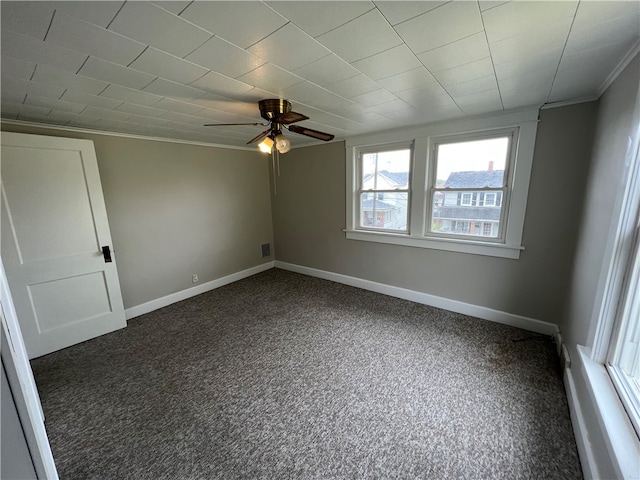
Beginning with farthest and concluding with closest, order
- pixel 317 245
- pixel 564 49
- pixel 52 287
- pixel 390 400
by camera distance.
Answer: pixel 317 245
pixel 52 287
pixel 390 400
pixel 564 49

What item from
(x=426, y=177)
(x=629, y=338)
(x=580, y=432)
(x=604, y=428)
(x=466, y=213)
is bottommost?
(x=580, y=432)

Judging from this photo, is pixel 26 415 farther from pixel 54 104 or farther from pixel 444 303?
pixel 444 303

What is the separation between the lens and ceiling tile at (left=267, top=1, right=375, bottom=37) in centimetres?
104

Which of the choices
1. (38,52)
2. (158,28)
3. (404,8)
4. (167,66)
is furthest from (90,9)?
(404,8)

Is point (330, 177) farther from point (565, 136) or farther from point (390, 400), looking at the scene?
point (390, 400)

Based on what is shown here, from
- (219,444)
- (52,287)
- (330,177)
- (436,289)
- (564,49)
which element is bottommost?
(219,444)

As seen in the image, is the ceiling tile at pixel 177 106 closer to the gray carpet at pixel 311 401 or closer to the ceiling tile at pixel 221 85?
the ceiling tile at pixel 221 85

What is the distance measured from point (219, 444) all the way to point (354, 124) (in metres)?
3.13

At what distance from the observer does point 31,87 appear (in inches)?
67.4

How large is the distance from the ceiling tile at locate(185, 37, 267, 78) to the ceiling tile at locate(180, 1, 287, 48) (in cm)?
8

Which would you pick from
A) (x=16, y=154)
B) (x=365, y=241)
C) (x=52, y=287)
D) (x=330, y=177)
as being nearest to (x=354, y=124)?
(x=330, y=177)

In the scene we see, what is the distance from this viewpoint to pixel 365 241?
3.82 m

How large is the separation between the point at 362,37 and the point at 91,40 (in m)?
1.31

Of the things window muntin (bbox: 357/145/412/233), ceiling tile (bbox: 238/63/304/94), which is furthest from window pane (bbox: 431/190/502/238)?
ceiling tile (bbox: 238/63/304/94)
